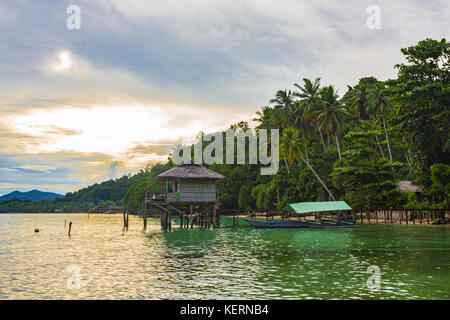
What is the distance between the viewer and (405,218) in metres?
47.4

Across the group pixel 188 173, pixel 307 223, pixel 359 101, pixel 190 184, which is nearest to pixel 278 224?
pixel 307 223

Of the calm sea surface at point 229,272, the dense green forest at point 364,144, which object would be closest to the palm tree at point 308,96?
the dense green forest at point 364,144

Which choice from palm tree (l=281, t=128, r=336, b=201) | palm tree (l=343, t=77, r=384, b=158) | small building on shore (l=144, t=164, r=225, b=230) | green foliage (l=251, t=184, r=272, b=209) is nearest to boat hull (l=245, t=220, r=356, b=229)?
small building on shore (l=144, t=164, r=225, b=230)

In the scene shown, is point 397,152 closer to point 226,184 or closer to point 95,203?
point 226,184

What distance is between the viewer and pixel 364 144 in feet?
188

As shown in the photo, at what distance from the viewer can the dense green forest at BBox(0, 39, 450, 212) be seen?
38.9 meters

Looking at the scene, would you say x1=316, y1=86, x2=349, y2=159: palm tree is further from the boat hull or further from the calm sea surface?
the calm sea surface

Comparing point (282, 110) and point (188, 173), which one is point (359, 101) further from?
point (188, 173)

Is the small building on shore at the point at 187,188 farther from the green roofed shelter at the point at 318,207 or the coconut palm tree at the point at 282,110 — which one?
the coconut palm tree at the point at 282,110

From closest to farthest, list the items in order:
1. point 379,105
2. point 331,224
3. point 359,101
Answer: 1. point 331,224
2. point 379,105
3. point 359,101

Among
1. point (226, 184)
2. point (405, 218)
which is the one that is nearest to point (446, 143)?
point (405, 218)

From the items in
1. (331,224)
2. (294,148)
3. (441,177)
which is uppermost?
(294,148)

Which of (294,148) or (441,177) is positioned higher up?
(294,148)

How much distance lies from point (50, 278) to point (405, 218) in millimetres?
40652
